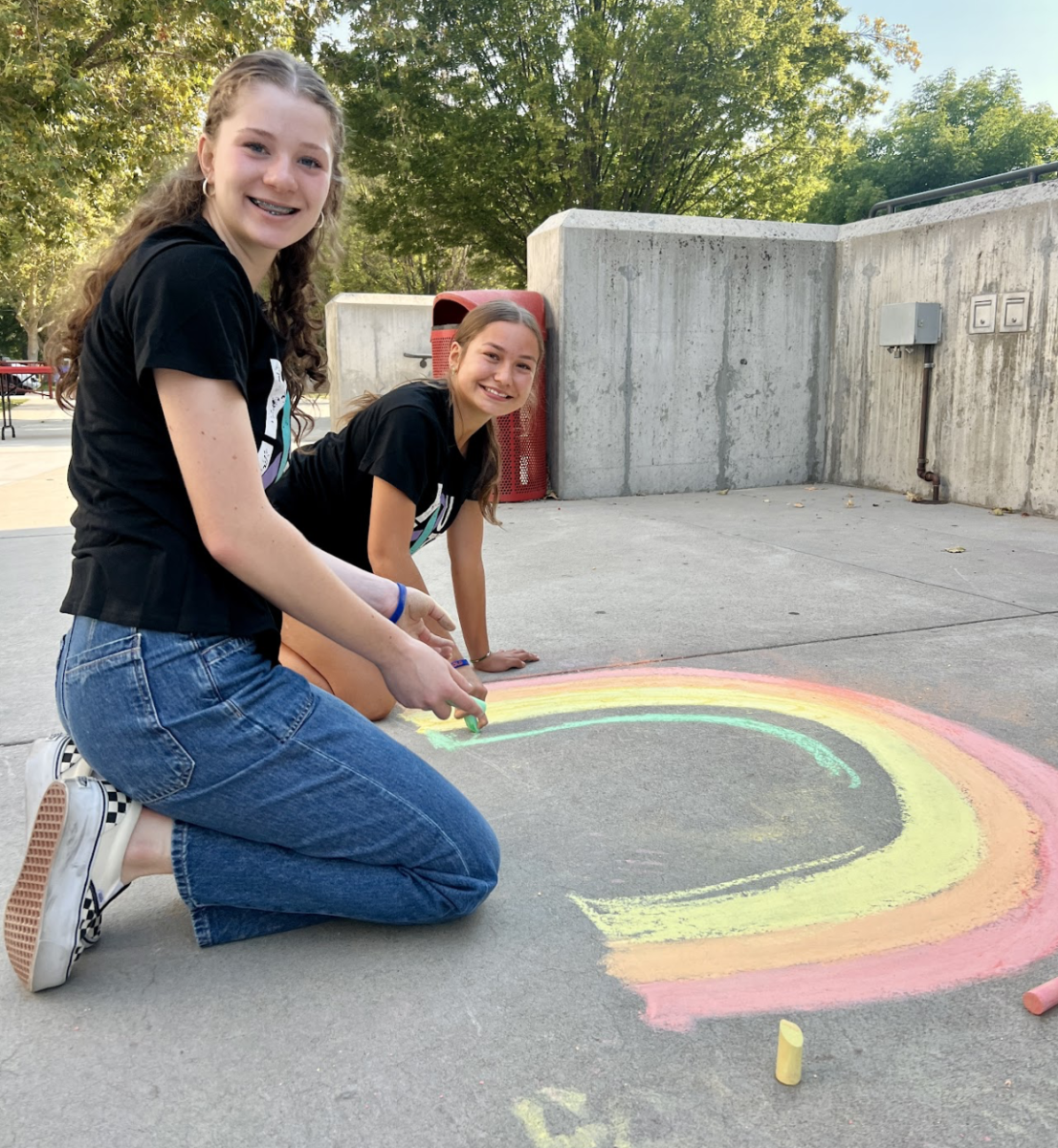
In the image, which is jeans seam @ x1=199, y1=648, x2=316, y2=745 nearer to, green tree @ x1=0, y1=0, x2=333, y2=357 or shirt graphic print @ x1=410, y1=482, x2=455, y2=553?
shirt graphic print @ x1=410, y1=482, x2=455, y2=553

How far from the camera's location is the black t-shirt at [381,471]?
2.86 metres

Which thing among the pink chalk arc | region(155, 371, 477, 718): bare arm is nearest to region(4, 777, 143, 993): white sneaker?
region(155, 371, 477, 718): bare arm

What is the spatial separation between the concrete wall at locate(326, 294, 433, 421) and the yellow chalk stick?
15.2 m

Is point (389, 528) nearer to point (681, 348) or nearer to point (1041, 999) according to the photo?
point (1041, 999)

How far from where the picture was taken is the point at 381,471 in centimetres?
283

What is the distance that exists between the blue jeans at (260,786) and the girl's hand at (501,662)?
5.23 feet

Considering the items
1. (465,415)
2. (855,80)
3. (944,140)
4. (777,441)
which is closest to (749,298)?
(777,441)

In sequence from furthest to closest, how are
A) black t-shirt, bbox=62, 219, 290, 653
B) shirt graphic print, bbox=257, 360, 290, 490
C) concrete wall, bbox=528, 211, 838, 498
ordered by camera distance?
concrete wall, bbox=528, 211, 838, 498 → shirt graphic print, bbox=257, 360, 290, 490 → black t-shirt, bbox=62, 219, 290, 653

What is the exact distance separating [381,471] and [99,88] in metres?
11.5

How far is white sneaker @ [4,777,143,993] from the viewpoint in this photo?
162 centimetres

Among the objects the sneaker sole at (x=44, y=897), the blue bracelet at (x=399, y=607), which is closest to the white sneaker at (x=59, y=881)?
the sneaker sole at (x=44, y=897)

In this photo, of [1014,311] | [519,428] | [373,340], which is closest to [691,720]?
[519,428]

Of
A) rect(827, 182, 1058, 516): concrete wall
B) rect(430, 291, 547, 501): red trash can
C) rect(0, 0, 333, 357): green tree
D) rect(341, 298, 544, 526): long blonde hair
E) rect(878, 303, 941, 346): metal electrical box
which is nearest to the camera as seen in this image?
rect(341, 298, 544, 526): long blonde hair

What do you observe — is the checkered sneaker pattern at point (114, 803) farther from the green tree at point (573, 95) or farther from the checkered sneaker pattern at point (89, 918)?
the green tree at point (573, 95)
